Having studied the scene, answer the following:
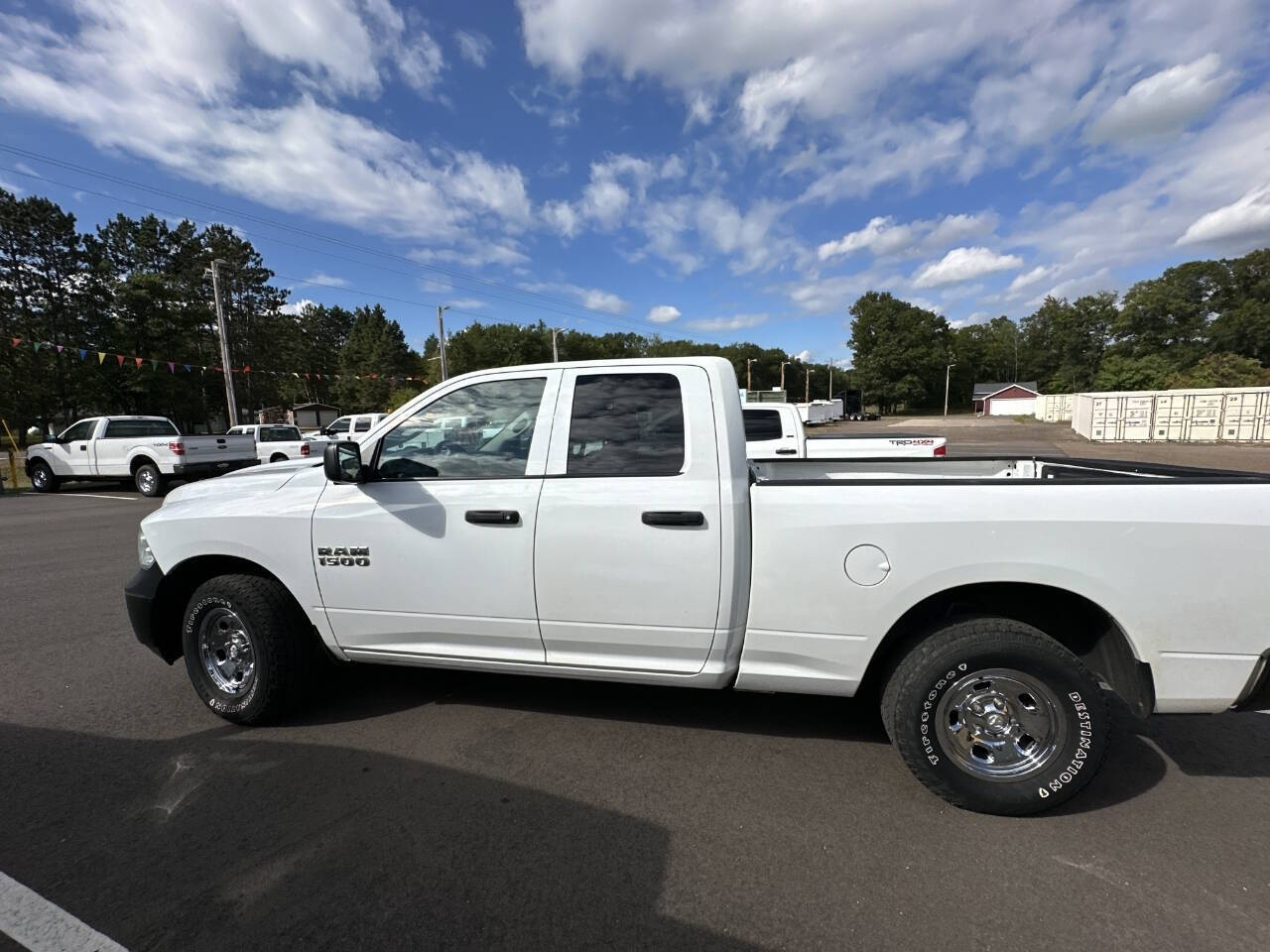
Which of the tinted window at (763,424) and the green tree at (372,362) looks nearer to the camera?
the tinted window at (763,424)

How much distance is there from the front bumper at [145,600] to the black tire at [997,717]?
3.89 meters

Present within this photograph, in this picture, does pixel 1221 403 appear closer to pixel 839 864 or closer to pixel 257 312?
pixel 839 864

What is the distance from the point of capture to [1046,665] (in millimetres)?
2389

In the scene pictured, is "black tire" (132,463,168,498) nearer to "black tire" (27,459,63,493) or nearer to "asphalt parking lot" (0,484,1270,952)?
"black tire" (27,459,63,493)

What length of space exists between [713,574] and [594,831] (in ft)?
3.73

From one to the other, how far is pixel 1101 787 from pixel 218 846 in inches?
146

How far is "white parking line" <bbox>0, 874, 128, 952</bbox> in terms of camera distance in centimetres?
189

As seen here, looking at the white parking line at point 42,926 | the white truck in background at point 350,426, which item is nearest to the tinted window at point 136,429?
the white truck in background at point 350,426

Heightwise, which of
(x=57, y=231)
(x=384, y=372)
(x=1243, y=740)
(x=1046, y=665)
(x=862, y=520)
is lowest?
(x=1243, y=740)

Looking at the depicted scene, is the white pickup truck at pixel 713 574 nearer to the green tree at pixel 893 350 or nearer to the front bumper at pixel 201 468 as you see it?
the front bumper at pixel 201 468

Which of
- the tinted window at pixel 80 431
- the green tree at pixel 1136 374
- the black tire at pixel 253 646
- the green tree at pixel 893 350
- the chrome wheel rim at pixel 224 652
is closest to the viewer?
the black tire at pixel 253 646

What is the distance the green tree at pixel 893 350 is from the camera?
83.1m

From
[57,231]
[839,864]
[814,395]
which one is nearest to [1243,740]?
→ [839,864]

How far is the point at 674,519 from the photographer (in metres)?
2.64
